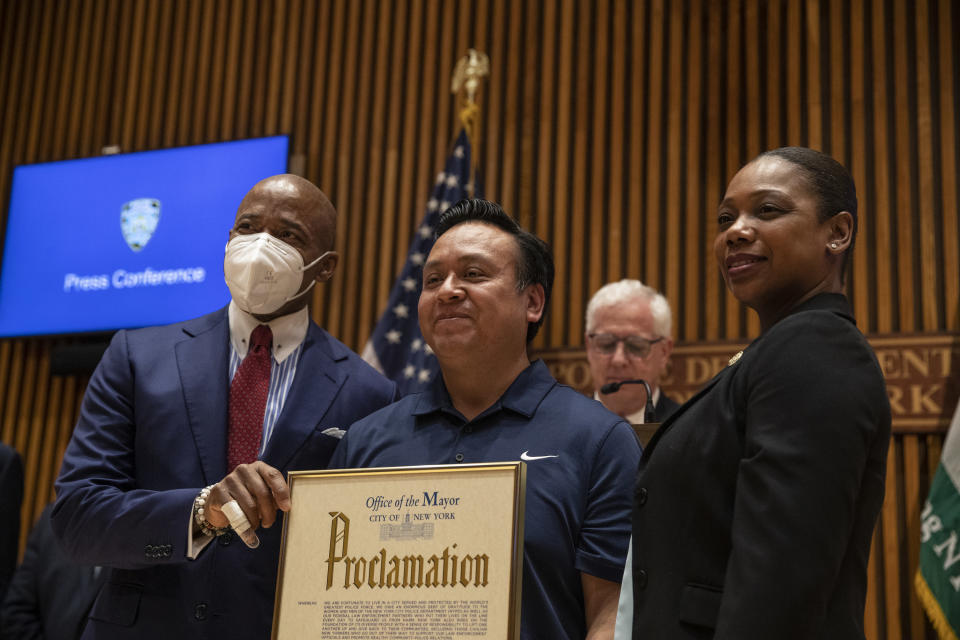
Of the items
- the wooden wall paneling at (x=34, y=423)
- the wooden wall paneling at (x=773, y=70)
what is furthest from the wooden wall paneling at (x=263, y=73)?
the wooden wall paneling at (x=773, y=70)

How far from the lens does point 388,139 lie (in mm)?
5324

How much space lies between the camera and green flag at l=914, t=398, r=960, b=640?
3.55m

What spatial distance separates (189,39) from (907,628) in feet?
15.6

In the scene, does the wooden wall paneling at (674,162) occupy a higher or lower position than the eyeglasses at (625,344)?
higher

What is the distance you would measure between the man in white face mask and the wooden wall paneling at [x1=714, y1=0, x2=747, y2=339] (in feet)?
8.54

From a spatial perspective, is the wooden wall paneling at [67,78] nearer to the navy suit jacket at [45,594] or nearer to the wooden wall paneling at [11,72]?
the wooden wall paneling at [11,72]

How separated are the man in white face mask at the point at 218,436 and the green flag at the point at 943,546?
7.71ft

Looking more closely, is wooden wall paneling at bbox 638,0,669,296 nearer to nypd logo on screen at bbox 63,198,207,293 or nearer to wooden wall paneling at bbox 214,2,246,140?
wooden wall paneling at bbox 214,2,246,140

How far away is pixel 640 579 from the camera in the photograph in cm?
146

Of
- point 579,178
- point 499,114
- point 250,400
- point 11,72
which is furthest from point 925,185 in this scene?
point 11,72

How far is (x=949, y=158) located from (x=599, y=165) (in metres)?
1.54

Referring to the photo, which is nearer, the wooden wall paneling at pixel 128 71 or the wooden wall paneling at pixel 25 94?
the wooden wall paneling at pixel 128 71

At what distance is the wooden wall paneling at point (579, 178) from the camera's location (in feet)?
15.8

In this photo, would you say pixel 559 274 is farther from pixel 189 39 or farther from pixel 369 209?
pixel 189 39
